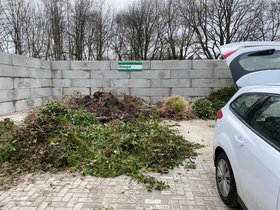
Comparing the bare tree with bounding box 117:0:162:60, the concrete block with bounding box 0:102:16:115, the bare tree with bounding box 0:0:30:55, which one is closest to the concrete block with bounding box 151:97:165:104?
the concrete block with bounding box 0:102:16:115

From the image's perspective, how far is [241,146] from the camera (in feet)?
7.16

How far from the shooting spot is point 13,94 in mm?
6852

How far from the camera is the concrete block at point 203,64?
27.3 ft

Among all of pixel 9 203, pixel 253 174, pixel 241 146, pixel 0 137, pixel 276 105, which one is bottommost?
pixel 9 203

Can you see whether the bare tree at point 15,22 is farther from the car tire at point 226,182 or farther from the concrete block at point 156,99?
the car tire at point 226,182

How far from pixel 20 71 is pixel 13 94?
761mm

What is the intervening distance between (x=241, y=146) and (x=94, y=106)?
5.53m

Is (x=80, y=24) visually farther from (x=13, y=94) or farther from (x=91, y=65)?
(x=13, y=94)

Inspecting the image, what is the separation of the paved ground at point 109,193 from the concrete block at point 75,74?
225 inches

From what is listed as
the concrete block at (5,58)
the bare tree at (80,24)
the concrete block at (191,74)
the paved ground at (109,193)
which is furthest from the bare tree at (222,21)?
the paved ground at (109,193)

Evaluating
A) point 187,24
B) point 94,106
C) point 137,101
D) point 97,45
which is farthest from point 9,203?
point 187,24

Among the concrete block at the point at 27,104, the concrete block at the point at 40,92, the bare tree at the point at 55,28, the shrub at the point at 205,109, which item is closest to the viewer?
the concrete block at the point at 27,104

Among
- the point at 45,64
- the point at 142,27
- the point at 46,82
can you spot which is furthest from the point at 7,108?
the point at 142,27

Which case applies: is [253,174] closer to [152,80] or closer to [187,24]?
[152,80]
